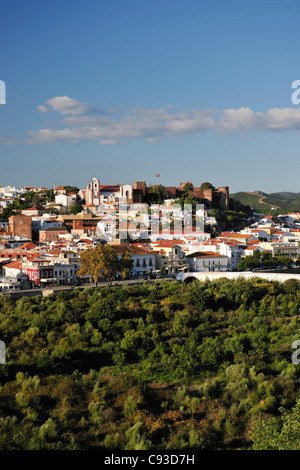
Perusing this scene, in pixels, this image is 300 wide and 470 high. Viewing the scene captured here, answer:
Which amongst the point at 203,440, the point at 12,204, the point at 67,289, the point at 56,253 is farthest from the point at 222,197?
the point at 203,440

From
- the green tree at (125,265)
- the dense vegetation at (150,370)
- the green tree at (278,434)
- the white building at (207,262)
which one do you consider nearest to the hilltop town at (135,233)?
the white building at (207,262)

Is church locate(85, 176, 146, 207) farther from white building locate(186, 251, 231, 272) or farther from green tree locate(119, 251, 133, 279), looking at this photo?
green tree locate(119, 251, 133, 279)

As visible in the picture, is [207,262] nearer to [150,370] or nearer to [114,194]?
[150,370]

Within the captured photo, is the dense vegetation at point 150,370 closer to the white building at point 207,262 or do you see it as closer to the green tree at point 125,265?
the green tree at point 125,265

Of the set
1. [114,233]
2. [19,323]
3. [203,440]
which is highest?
[114,233]

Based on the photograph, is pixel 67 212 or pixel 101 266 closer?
pixel 101 266

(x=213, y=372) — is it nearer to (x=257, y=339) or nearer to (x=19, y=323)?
(x=257, y=339)

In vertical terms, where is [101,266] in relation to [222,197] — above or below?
below
